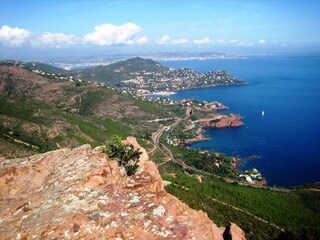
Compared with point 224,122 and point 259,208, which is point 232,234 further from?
point 224,122

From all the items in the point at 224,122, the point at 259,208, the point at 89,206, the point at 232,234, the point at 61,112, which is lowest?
the point at 224,122

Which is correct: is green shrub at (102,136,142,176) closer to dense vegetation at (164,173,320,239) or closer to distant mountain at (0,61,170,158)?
dense vegetation at (164,173,320,239)

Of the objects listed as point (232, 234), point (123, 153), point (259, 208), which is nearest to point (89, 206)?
point (232, 234)

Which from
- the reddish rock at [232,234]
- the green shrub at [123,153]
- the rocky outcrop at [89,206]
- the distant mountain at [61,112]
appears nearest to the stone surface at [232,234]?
the reddish rock at [232,234]

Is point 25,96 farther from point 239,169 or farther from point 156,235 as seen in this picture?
point 156,235

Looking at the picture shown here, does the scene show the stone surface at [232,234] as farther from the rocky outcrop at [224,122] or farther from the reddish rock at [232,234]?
the rocky outcrop at [224,122]

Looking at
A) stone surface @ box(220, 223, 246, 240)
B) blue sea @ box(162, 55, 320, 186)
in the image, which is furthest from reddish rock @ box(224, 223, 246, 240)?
blue sea @ box(162, 55, 320, 186)

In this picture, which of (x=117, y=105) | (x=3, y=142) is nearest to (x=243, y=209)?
(x=3, y=142)
